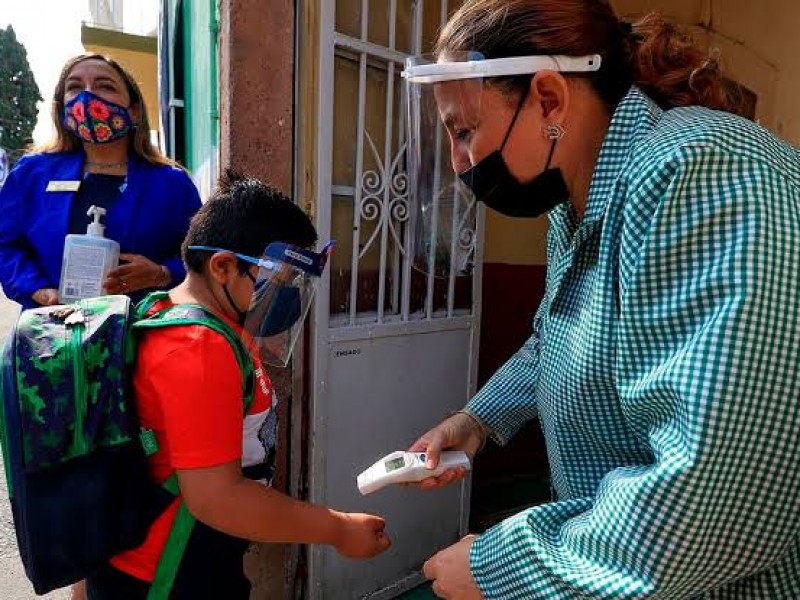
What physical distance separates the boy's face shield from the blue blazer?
0.84 meters

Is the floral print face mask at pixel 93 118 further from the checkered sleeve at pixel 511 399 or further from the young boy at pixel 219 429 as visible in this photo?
the checkered sleeve at pixel 511 399

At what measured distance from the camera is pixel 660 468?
2.38 ft

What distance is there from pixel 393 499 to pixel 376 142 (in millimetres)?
1452

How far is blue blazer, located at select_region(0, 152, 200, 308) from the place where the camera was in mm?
2199

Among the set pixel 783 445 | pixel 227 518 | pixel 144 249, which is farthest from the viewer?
pixel 144 249

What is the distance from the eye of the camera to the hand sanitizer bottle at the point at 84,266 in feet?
6.70

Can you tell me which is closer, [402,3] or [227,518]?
[227,518]

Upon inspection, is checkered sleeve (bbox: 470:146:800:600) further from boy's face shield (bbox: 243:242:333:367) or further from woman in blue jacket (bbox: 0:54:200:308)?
woman in blue jacket (bbox: 0:54:200:308)

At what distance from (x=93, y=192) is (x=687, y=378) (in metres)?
2.14

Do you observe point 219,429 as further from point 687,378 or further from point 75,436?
point 687,378

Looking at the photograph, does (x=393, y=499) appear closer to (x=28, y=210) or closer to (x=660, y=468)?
(x=28, y=210)

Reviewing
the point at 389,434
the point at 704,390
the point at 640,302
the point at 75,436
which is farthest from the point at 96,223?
the point at 704,390

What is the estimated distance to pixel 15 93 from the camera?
127 feet

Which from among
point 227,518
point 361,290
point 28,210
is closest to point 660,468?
point 227,518
